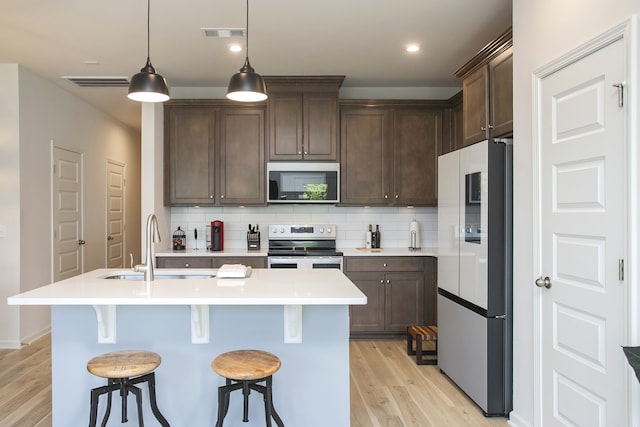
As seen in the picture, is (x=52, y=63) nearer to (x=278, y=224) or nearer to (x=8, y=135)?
(x=8, y=135)

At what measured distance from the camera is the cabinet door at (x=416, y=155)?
487 centimetres

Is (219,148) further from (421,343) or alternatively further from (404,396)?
(404,396)

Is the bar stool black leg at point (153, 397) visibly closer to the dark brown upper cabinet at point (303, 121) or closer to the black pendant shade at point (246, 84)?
the black pendant shade at point (246, 84)

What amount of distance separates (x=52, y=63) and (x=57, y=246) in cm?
197

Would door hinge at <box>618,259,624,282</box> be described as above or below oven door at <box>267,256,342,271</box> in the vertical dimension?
above

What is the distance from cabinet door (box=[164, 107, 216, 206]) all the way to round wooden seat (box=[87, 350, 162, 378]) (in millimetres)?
2821

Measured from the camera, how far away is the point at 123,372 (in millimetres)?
2021

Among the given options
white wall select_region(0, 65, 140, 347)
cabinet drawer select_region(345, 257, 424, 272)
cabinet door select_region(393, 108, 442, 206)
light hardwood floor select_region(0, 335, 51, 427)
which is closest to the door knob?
cabinet drawer select_region(345, 257, 424, 272)

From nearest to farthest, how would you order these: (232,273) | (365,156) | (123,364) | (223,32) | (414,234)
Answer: (123,364) → (232,273) → (223,32) → (365,156) → (414,234)

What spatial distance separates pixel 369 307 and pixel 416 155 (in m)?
1.72

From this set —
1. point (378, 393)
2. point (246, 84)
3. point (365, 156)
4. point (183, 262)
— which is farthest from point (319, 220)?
point (246, 84)

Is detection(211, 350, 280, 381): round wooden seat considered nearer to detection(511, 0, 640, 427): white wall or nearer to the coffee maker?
detection(511, 0, 640, 427): white wall

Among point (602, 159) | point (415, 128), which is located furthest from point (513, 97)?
point (415, 128)

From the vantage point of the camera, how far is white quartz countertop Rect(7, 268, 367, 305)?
201 centimetres
